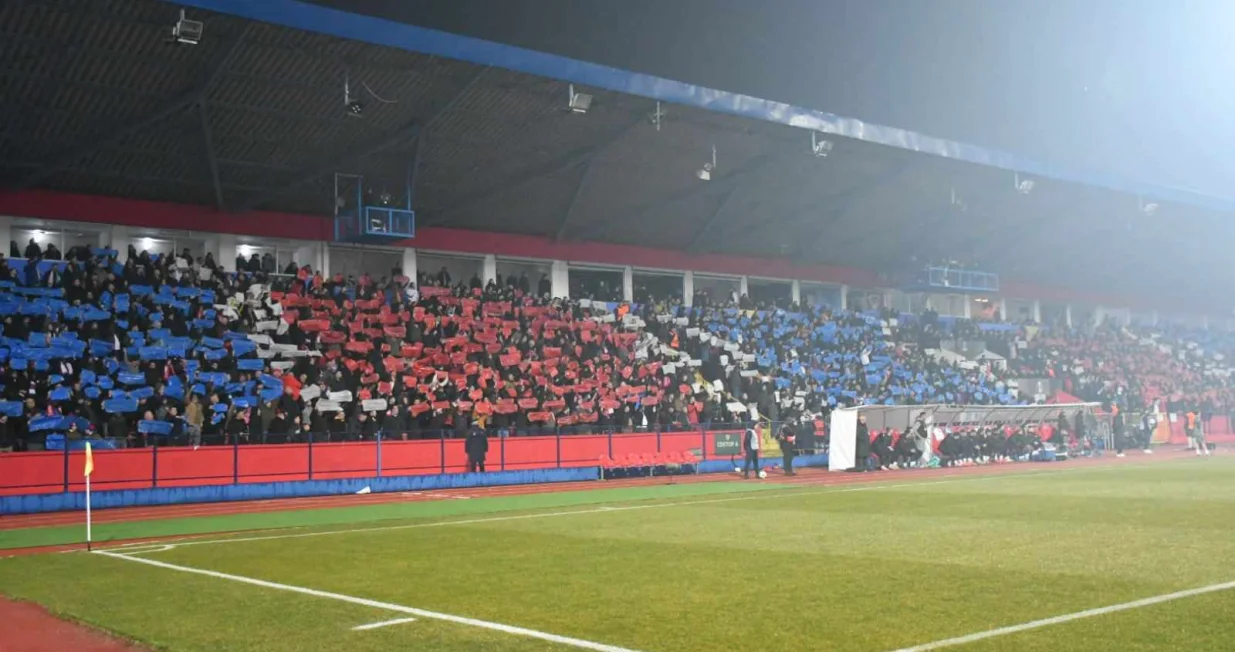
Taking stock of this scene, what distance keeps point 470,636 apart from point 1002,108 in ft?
188

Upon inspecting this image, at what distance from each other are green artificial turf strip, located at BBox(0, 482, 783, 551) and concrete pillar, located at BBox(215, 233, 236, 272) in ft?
50.6

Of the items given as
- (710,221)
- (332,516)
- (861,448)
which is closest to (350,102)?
(332,516)

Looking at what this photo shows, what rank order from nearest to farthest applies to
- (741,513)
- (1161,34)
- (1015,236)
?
(741,513) → (1015,236) → (1161,34)

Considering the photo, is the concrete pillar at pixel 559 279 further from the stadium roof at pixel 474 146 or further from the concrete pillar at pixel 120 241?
the concrete pillar at pixel 120 241

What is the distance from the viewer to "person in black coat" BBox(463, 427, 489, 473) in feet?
101

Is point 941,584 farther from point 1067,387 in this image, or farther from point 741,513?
point 1067,387

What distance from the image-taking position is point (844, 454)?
34938 millimetres

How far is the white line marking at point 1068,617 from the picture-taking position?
7250mm

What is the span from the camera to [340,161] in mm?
33094

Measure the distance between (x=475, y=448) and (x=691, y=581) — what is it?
20.9m

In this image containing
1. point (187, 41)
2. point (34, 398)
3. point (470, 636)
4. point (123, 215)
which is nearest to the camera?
point (470, 636)

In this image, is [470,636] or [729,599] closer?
[470,636]

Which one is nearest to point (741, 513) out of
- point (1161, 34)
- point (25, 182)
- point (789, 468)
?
point (789, 468)

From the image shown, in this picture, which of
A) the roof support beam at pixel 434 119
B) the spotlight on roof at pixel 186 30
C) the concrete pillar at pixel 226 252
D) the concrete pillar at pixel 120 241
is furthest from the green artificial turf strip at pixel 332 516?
the concrete pillar at pixel 120 241
